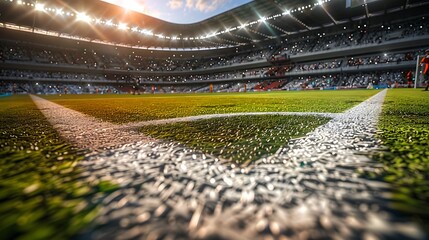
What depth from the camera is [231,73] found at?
181 feet

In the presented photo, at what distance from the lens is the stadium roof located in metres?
33.4

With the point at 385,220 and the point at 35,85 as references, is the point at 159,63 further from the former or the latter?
the point at 385,220

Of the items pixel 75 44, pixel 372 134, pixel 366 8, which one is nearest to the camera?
pixel 372 134

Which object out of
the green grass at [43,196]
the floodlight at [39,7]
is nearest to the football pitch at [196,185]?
the green grass at [43,196]

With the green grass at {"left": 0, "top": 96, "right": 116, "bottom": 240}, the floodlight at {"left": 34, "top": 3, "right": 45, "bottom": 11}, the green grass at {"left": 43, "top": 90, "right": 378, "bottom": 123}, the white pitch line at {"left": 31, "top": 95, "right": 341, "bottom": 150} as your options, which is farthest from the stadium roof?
the green grass at {"left": 0, "top": 96, "right": 116, "bottom": 240}

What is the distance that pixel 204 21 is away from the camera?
4500cm

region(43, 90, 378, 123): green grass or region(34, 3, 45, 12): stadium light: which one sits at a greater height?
region(34, 3, 45, 12): stadium light

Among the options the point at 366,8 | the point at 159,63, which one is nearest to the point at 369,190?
the point at 366,8

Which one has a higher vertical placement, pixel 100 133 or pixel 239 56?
pixel 239 56

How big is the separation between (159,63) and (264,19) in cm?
3077

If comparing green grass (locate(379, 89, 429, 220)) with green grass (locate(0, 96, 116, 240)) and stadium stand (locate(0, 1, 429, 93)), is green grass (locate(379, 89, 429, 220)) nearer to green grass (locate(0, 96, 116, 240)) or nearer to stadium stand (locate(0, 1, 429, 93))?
green grass (locate(0, 96, 116, 240))

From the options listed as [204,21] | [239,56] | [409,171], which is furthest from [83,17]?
[409,171]

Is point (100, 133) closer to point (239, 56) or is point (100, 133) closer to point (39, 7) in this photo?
point (39, 7)

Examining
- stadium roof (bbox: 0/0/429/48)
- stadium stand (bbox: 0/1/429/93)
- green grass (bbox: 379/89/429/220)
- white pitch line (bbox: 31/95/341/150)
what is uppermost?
stadium roof (bbox: 0/0/429/48)
